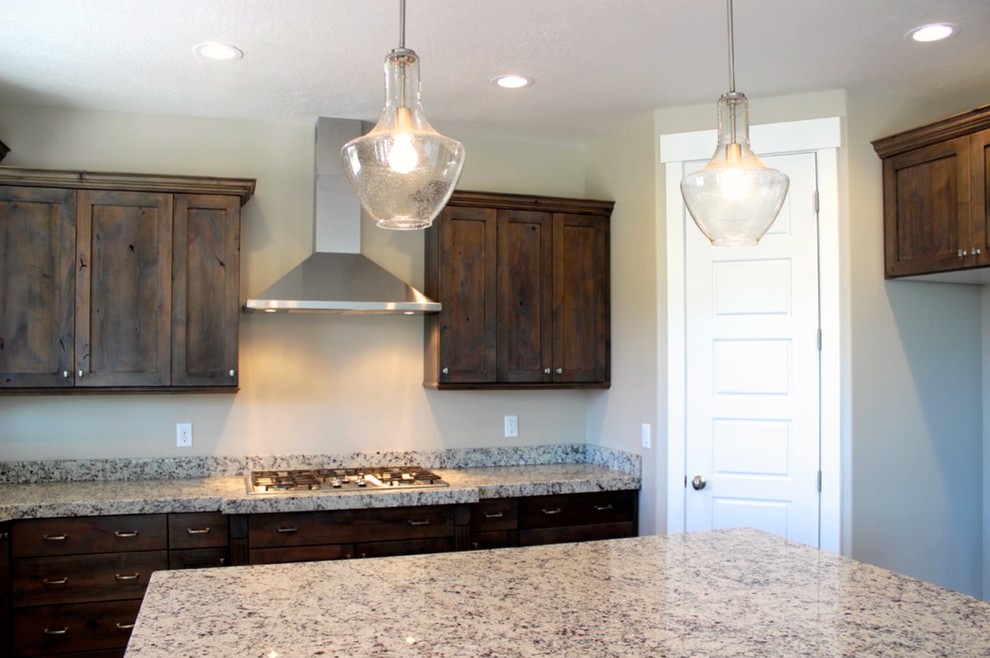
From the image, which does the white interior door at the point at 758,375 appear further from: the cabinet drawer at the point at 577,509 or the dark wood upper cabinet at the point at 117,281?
the dark wood upper cabinet at the point at 117,281

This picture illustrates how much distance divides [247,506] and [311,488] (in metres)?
0.28

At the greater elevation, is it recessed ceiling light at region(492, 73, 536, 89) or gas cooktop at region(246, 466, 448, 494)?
recessed ceiling light at region(492, 73, 536, 89)

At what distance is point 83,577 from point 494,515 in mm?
1725

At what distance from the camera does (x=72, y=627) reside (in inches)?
128

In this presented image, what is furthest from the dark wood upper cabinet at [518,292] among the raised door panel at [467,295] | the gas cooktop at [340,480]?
the gas cooktop at [340,480]

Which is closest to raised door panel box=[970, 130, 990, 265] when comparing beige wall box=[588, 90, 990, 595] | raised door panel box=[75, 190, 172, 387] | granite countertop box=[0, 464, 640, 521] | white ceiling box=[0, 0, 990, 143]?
white ceiling box=[0, 0, 990, 143]

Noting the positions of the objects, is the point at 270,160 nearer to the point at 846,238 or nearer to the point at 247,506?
the point at 247,506

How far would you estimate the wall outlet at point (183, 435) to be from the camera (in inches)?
154

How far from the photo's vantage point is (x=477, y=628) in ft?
5.58

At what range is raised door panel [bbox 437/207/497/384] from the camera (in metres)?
4.02

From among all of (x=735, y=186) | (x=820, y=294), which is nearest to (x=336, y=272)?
(x=820, y=294)

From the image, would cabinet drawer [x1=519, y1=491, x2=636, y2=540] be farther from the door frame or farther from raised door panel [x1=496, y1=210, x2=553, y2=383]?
raised door panel [x1=496, y1=210, x2=553, y2=383]

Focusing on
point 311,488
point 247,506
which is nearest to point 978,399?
point 311,488

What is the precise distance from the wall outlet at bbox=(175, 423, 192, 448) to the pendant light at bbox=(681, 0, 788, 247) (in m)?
2.80
